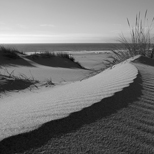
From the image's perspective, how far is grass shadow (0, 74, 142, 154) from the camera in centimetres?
61

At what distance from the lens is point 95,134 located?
0.71 meters

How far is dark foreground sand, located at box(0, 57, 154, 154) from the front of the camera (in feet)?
2.02

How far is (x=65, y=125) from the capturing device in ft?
2.47

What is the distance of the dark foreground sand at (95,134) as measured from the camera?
0.62 meters

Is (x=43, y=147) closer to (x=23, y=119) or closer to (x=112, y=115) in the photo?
(x=23, y=119)

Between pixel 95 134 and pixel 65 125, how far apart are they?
0.13 m

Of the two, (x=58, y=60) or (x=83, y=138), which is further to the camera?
(x=58, y=60)

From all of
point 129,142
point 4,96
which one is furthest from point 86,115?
point 4,96

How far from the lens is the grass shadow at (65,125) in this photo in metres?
0.61

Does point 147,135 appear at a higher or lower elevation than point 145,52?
lower

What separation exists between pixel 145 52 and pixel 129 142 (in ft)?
12.4

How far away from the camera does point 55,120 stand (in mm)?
774

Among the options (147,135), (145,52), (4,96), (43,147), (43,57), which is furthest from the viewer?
(43,57)

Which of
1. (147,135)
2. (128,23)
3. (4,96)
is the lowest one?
(4,96)
